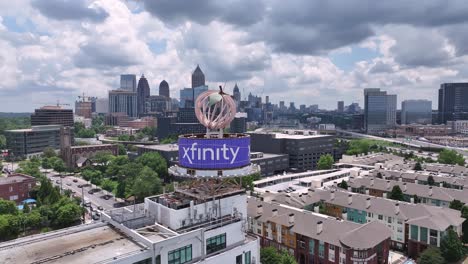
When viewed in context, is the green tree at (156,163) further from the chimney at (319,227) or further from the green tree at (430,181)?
the green tree at (430,181)

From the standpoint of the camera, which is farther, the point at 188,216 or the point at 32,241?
the point at 188,216

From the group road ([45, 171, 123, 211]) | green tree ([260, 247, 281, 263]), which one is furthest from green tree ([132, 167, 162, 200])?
green tree ([260, 247, 281, 263])

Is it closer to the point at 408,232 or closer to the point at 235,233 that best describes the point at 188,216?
the point at 235,233

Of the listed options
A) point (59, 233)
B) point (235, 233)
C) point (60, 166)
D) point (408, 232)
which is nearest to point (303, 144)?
point (408, 232)

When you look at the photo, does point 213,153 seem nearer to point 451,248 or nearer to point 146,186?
point 451,248

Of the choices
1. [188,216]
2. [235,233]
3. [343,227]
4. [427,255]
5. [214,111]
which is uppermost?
[214,111]

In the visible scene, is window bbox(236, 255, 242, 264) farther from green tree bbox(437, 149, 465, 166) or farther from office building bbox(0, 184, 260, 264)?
green tree bbox(437, 149, 465, 166)

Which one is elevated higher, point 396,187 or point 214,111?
point 214,111
